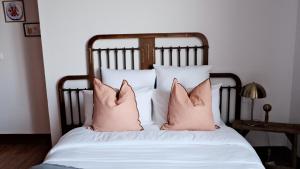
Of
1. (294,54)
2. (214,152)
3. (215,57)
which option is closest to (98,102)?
(214,152)

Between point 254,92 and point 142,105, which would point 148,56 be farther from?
point 254,92

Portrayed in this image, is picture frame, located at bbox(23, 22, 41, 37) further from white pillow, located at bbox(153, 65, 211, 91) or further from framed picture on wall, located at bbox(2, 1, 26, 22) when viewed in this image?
white pillow, located at bbox(153, 65, 211, 91)

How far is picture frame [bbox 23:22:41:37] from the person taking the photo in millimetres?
3188

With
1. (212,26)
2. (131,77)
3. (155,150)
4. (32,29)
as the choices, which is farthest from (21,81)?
(212,26)

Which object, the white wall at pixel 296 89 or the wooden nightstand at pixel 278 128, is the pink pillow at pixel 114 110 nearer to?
the wooden nightstand at pixel 278 128

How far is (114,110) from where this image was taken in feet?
6.94

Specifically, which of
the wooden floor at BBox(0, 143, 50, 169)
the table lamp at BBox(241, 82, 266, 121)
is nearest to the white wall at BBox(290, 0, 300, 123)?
the table lamp at BBox(241, 82, 266, 121)

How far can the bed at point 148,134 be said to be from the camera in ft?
5.46

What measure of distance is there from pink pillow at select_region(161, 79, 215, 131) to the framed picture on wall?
2178 mm

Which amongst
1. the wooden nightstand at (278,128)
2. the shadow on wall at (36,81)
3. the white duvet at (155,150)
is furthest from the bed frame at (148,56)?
the shadow on wall at (36,81)

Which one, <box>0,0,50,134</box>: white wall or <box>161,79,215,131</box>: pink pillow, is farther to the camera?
<box>0,0,50,134</box>: white wall

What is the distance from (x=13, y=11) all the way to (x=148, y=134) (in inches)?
92.7

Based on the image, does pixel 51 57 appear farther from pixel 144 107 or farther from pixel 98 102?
pixel 144 107

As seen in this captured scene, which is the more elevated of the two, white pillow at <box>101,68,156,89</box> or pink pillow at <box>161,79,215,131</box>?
white pillow at <box>101,68,156,89</box>
